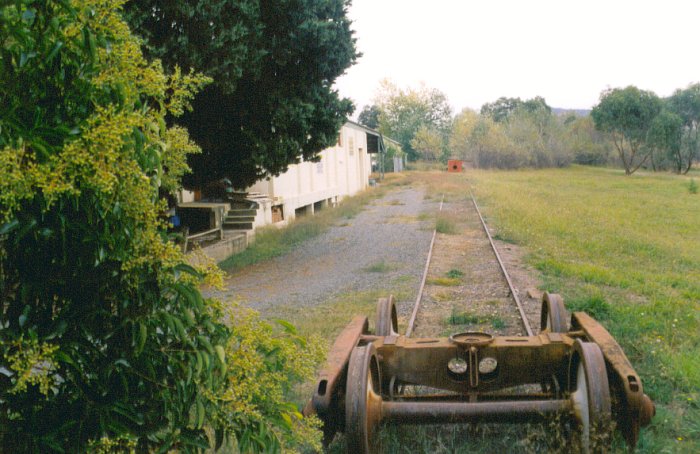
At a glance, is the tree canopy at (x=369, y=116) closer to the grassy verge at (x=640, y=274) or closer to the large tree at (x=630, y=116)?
the large tree at (x=630, y=116)

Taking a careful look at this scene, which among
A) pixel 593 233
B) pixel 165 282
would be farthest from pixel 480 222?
pixel 165 282

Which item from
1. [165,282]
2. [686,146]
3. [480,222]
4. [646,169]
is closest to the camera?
[165,282]

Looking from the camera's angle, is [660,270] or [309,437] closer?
[309,437]

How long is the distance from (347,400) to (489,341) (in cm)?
126

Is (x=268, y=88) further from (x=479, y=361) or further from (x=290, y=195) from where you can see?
(x=290, y=195)

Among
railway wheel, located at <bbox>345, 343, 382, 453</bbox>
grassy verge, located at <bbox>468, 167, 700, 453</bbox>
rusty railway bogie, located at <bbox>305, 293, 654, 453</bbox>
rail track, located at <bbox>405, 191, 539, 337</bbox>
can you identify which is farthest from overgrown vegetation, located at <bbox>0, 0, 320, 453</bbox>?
rail track, located at <bbox>405, 191, 539, 337</bbox>

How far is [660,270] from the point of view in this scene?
1176 cm

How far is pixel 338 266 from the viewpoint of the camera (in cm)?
1401

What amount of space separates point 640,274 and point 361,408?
871 centimetres

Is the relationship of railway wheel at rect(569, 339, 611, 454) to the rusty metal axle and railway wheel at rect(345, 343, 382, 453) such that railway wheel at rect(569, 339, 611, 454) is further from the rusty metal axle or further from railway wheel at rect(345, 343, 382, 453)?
railway wheel at rect(345, 343, 382, 453)

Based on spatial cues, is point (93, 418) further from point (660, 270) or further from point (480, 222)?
point (480, 222)

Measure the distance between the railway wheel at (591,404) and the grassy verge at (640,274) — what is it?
677mm

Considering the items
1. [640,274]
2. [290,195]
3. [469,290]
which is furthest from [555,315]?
[290,195]

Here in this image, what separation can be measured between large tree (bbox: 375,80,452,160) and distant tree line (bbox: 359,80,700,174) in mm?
132
